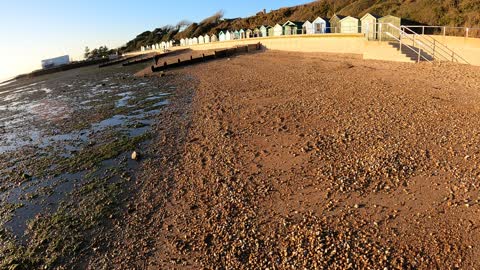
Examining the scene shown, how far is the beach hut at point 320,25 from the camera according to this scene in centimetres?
3800

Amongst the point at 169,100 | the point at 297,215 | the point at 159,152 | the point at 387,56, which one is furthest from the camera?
the point at 387,56

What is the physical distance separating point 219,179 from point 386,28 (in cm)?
2358

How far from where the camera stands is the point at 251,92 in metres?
16.0

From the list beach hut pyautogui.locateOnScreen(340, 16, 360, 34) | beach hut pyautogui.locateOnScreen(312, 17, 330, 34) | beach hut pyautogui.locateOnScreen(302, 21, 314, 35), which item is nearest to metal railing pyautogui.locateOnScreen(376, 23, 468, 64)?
beach hut pyautogui.locateOnScreen(340, 16, 360, 34)

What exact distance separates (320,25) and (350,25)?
6611 mm

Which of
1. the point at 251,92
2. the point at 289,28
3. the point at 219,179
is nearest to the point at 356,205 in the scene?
the point at 219,179

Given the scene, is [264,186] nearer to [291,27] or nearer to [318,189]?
[318,189]

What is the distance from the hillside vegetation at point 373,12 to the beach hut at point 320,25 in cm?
814

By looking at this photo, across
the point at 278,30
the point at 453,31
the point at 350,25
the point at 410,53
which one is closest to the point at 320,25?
the point at 350,25

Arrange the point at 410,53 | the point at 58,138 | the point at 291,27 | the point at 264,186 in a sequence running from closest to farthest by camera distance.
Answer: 1. the point at 264,186
2. the point at 58,138
3. the point at 410,53
4. the point at 291,27

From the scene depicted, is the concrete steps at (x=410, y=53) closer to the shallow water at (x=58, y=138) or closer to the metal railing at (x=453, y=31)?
the metal railing at (x=453, y=31)

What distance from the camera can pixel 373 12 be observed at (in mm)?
42094

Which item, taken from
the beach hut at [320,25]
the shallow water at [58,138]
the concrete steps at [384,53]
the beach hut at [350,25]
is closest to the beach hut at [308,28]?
→ the beach hut at [320,25]

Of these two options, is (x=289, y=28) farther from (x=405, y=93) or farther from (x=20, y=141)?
(x=20, y=141)
